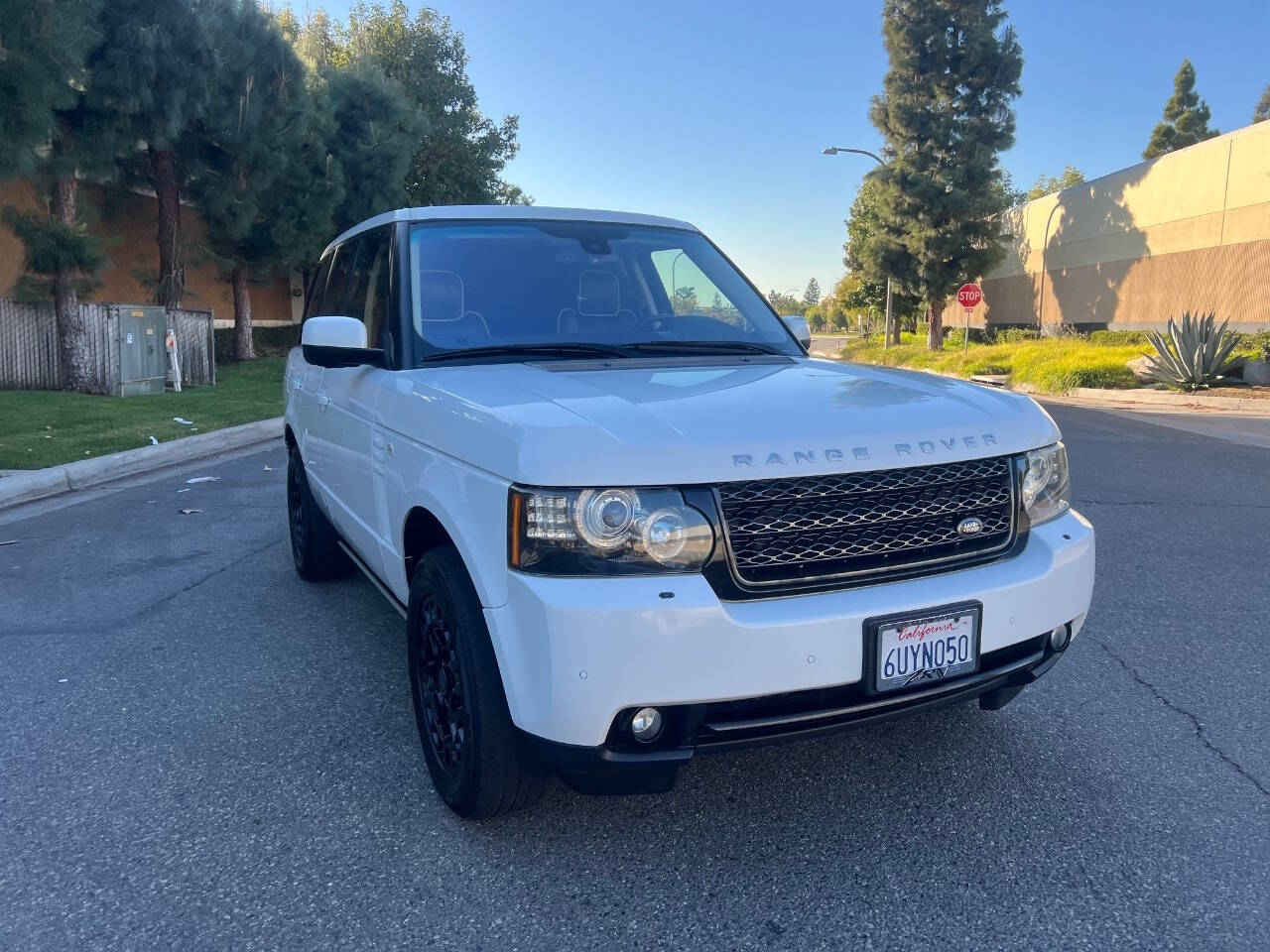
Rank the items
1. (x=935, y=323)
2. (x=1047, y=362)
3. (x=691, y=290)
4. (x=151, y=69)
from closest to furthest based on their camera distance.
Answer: (x=691, y=290)
(x=151, y=69)
(x=1047, y=362)
(x=935, y=323)

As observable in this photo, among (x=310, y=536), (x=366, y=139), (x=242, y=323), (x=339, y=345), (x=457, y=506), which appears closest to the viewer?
(x=457, y=506)

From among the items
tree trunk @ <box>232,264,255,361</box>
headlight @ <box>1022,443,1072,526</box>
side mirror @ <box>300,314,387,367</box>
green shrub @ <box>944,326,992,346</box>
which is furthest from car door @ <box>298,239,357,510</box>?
green shrub @ <box>944,326,992,346</box>

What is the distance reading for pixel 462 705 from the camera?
2717 millimetres

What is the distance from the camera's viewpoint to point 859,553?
2.58m

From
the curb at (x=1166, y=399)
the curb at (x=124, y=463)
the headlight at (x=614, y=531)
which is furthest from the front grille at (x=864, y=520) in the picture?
the curb at (x=1166, y=399)

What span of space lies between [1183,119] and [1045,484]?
195 ft

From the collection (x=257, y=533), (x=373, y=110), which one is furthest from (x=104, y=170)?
(x=257, y=533)

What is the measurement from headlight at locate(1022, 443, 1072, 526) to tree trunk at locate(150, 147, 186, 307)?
66.3ft

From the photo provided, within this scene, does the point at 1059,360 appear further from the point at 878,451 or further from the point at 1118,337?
the point at 878,451

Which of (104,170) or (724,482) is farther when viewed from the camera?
(104,170)

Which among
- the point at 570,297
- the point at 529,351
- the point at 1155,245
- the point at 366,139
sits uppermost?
the point at 366,139

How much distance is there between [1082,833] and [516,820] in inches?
65.1

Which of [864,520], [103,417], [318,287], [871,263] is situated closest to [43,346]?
[103,417]

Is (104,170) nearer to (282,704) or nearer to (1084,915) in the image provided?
(282,704)
